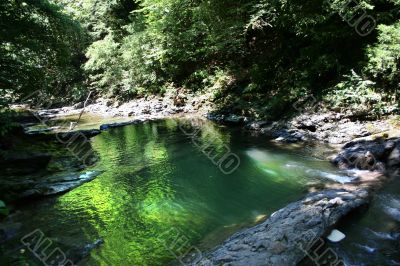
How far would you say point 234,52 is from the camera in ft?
73.5

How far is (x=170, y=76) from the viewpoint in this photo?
26125mm

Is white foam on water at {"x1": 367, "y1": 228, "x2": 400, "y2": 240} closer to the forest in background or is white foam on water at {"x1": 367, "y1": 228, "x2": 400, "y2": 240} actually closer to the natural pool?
the natural pool

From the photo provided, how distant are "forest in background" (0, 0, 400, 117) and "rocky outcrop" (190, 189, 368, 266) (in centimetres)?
655

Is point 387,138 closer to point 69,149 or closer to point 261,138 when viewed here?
point 261,138

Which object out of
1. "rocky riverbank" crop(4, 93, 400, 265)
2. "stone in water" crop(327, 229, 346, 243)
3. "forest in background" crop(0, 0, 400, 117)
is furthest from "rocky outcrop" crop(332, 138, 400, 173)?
"stone in water" crop(327, 229, 346, 243)

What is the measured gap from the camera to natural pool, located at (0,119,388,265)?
673 centimetres

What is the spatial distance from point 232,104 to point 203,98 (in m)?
3.67

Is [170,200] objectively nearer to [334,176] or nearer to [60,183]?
[60,183]

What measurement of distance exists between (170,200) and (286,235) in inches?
142

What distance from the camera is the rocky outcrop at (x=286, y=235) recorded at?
5.36 meters

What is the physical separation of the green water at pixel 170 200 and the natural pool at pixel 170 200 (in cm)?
2

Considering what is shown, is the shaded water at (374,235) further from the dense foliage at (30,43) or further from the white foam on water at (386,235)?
the dense foliage at (30,43)

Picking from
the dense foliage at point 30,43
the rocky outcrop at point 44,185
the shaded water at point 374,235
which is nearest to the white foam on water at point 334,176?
the shaded water at point 374,235

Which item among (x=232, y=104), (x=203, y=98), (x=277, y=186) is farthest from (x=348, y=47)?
(x=203, y=98)
